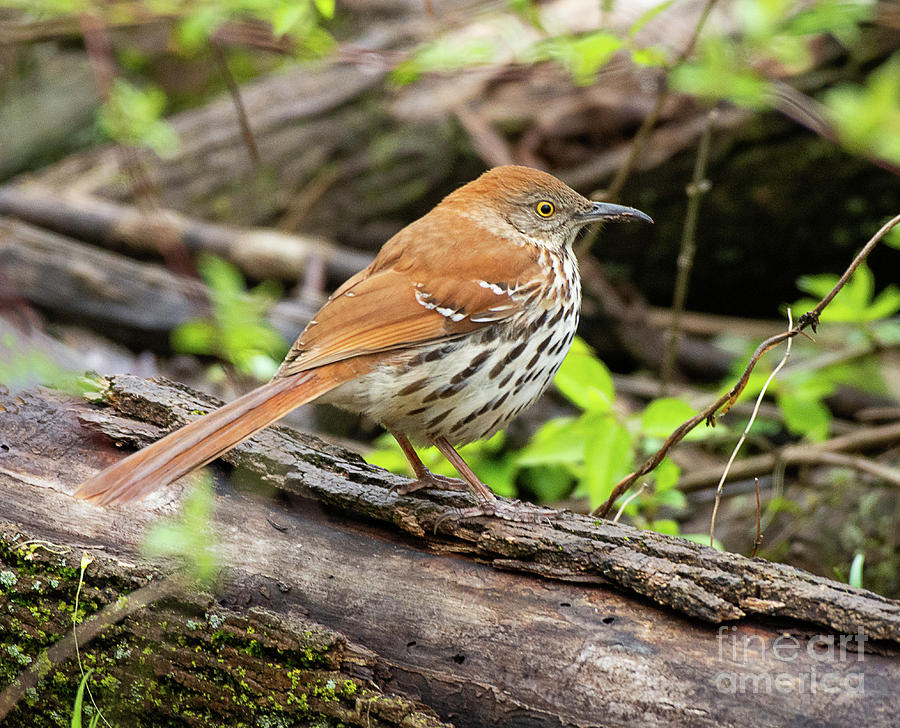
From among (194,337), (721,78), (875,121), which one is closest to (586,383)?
(721,78)

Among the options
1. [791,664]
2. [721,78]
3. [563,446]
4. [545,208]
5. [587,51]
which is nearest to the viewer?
[791,664]

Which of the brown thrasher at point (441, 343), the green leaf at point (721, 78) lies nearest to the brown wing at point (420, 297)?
the brown thrasher at point (441, 343)

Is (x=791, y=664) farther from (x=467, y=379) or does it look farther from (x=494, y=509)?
(x=467, y=379)

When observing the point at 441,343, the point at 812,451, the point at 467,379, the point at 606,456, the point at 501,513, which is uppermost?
→ the point at 441,343

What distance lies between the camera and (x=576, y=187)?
585cm

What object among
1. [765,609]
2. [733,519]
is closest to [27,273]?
[733,519]

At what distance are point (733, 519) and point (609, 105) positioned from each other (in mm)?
2688

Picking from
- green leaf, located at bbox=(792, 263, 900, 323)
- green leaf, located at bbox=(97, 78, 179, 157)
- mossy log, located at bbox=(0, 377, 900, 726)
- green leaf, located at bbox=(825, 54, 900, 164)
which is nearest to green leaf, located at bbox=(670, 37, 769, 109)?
green leaf, located at bbox=(825, 54, 900, 164)

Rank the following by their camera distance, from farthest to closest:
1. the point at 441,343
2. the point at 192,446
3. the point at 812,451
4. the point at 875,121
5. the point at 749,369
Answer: the point at 812,451 → the point at 875,121 → the point at 441,343 → the point at 749,369 → the point at 192,446

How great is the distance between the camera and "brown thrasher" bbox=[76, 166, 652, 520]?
275 centimetres

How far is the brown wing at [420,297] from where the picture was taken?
2771 millimetres

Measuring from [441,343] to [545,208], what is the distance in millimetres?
783

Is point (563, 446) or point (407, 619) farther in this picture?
point (563, 446)

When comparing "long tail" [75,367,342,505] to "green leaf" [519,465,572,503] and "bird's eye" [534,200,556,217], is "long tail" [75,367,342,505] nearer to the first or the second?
"bird's eye" [534,200,556,217]
